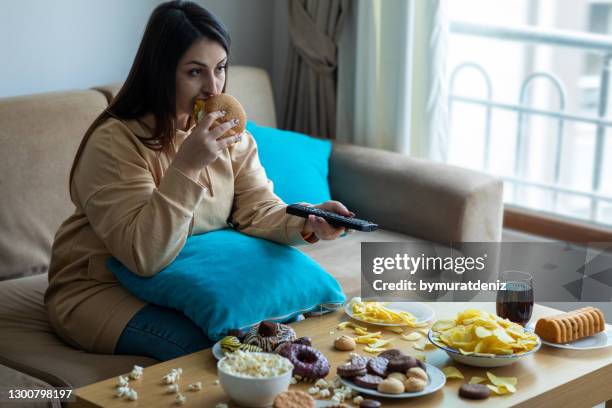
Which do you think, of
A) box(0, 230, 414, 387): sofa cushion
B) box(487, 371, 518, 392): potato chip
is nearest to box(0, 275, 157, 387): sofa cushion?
box(0, 230, 414, 387): sofa cushion

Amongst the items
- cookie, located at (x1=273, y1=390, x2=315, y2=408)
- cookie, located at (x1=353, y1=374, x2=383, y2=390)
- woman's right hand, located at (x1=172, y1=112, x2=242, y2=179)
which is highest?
woman's right hand, located at (x1=172, y1=112, x2=242, y2=179)

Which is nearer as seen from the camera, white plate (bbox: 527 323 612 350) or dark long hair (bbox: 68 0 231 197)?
white plate (bbox: 527 323 612 350)

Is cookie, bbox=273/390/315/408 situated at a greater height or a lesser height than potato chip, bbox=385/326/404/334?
greater

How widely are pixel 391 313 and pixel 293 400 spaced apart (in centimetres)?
51

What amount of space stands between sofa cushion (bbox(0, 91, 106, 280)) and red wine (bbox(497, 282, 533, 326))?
4.14ft

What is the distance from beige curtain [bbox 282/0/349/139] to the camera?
339 centimetres

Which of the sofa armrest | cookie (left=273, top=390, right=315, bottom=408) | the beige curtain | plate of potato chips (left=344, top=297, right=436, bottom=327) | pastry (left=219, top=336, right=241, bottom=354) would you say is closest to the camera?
cookie (left=273, top=390, right=315, bottom=408)

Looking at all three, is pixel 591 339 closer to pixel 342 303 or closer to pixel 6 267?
pixel 342 303

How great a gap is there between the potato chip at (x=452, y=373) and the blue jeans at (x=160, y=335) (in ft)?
1.58

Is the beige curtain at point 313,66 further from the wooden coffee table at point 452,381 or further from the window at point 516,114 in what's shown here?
the wooden coffee table at point 452,381

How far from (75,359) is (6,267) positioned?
0.59 meters

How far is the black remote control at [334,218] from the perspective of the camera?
1896mm

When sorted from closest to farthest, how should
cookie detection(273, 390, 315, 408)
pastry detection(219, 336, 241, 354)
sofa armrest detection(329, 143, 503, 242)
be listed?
cookie detection(273, 390, 315, 408) → pastry detection(219, 336, 241, 354) → sofa armrest detection(329, 143, 503, 242)

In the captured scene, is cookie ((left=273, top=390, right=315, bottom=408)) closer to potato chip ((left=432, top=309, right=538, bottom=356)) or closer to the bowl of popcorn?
the bowl of popcorn
